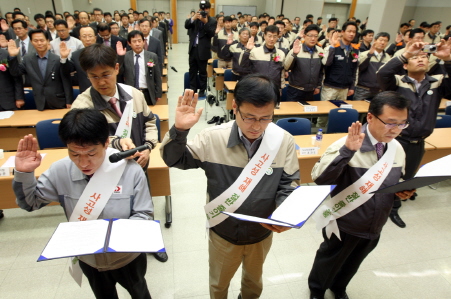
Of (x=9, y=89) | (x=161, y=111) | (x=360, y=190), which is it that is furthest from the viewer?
(x=161, y=111)

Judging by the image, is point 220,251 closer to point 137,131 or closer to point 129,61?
point 137,131

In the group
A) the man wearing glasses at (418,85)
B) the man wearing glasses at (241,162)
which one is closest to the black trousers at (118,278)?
the man wearing glasses at (241,162)

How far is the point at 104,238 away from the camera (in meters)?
1.16

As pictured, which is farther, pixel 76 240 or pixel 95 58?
pixel 95 58

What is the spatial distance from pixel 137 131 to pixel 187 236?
48.2 inches

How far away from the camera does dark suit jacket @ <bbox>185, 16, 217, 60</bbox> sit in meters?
6.20

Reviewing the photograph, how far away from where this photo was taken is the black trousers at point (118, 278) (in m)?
1.52

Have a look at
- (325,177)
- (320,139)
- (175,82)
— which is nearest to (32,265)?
(325,177)

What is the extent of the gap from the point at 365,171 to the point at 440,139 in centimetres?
232

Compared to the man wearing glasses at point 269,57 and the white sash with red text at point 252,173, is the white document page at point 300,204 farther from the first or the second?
the man wearing glasses at point 269,57

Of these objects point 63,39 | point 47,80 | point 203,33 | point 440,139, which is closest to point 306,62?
point 440,139

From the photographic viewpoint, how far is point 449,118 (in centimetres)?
365

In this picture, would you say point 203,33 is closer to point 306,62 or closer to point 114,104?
point 306,62

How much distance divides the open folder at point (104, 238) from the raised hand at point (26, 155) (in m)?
0.32
